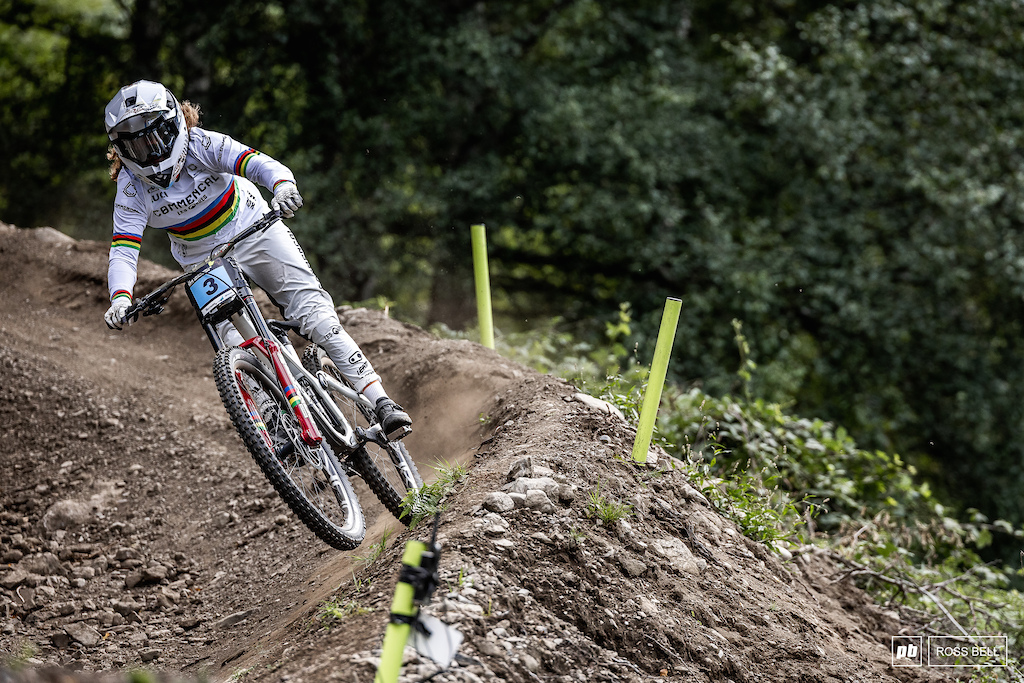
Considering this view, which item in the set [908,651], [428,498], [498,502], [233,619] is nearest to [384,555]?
[428,498]

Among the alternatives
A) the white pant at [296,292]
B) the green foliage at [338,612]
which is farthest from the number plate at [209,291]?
the green foliage at [338,612]

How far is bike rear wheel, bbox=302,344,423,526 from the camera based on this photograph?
415 centimetres

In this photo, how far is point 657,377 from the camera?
13.5ft

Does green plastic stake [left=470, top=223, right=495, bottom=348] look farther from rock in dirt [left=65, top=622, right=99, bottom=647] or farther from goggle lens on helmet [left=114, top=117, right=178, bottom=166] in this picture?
rock in dirt [left=65, top=622, right=99, bottom=647]

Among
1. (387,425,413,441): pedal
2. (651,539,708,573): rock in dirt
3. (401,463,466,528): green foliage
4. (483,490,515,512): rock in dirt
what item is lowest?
(651,539,708,573): rock in dirt

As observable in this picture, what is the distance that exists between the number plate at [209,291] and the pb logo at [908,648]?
3867 mm

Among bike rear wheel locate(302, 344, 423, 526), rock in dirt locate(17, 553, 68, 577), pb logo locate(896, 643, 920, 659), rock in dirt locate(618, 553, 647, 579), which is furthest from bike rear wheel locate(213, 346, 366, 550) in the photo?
pb logo locate(896, 643, 920, 659)

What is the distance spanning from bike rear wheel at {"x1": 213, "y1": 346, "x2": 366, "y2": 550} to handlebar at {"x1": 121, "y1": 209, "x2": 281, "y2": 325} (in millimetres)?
420

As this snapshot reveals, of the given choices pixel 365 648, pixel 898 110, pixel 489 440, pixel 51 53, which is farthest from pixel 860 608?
pixel 51 53

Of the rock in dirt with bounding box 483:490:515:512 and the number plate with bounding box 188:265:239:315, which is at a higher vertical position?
the number plate with bounding box 188:265:239:315

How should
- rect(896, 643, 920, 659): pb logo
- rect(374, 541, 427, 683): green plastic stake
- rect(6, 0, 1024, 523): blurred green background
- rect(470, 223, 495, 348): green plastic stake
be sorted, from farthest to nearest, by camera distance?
rect(6, 0, 1024, 523): blurred green background
rect(470, 223, 495, 348): green plastic stake
rect(896, 643, 920, 659): pb logo
rect(374, 541, 427, 683): green plastic stake

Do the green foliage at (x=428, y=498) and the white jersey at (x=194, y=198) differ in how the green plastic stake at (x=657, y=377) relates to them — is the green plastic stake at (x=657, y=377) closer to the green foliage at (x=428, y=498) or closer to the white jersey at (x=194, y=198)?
the green foliage at (x=428, y=498)

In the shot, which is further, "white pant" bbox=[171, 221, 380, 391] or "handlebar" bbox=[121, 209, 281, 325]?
"white pant" bbox=[171, 221, 380, 391]

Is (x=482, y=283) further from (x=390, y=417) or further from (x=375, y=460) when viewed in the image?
(x=390, y=417)
